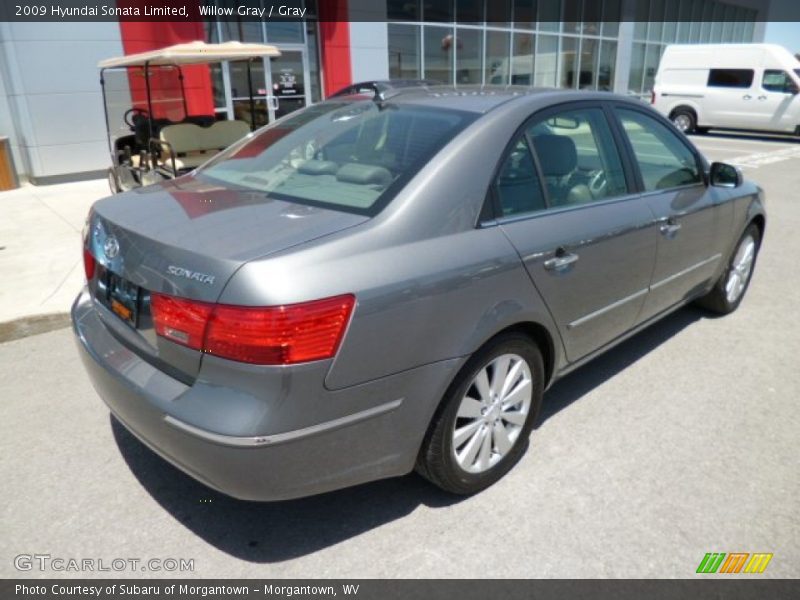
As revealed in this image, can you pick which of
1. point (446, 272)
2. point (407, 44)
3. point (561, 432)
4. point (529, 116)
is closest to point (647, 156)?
point (529, 116)

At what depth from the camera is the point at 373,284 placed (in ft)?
6.56

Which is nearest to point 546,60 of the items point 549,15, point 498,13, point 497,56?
point 549,15

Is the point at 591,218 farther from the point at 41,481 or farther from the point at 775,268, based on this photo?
the point at 775,268

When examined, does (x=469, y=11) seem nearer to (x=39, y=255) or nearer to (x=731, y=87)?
(x=731, y=87)

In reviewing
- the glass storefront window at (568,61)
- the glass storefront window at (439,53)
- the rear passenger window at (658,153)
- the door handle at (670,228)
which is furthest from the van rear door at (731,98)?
the door handle at (670,228)

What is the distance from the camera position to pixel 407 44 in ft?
48.0

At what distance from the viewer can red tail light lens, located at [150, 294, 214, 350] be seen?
6.37 ft

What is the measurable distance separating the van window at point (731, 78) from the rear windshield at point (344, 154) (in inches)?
699

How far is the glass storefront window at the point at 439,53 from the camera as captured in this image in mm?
15164

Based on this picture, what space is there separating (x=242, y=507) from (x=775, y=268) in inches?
214

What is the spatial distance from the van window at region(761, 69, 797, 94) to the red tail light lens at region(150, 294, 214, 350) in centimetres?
1893

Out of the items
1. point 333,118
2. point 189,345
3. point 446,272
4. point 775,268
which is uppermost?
point 333,118

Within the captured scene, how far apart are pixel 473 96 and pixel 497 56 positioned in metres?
15.5

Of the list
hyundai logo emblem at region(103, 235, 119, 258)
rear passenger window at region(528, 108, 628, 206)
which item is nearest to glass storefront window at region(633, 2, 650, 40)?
rear passenger window at region(528, 108, 628, 206)
